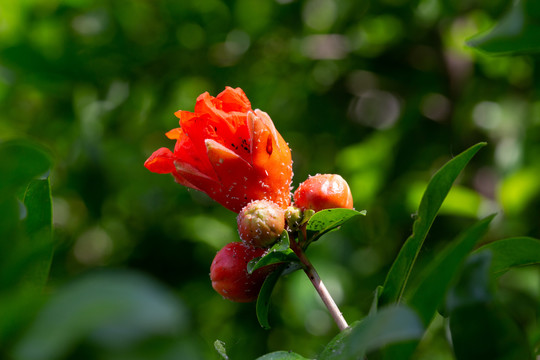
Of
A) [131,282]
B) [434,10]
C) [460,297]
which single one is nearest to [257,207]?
[460,297]

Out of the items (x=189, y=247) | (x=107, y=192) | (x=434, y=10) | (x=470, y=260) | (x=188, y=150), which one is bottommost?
(x=189, y=247)

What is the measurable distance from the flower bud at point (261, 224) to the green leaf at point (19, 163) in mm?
406

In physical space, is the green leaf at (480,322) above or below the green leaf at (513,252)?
above

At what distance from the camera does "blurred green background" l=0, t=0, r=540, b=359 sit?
260cm

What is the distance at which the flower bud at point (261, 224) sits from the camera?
1022 millimetres

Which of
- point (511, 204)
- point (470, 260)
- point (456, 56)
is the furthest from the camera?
point (456, 56)

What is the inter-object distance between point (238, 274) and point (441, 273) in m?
0.46

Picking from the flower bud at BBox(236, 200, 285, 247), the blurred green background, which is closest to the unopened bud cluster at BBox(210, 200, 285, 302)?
the flower bud at BBox(236, 200, 285, 247)

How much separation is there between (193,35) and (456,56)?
126 centimetres

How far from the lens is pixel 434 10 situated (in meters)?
2.78

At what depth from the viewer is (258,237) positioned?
1.04 m

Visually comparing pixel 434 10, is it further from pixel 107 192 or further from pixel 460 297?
pixel 460 297

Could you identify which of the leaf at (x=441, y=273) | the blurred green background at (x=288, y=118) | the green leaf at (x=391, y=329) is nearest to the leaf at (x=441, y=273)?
the leaf at (x=441, y=273)

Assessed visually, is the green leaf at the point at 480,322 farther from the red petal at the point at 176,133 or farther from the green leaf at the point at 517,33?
the red petal at the point at 176,133
